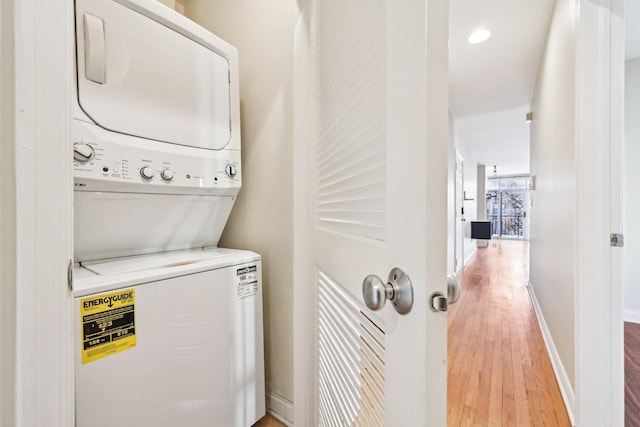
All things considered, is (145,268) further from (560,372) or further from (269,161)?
(560,372)

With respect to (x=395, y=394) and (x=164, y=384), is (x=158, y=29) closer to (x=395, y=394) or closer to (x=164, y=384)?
(x=164, y=384)

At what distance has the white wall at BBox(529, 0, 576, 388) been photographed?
4.59 feet

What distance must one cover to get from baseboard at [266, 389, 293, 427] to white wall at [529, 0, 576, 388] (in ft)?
4.43

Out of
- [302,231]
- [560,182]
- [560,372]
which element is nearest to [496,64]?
[560,182]

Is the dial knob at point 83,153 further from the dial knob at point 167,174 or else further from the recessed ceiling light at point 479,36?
the recessed ceiling light at point 479,36

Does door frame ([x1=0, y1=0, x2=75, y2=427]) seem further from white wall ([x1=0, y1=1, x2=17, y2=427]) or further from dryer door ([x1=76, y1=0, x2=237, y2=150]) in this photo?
dryer door ([x1=76, y1=0, x2=237, y2=150])

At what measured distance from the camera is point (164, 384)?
0.90m

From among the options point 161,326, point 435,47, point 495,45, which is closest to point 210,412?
point 161,326

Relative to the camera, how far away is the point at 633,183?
2.49 metres

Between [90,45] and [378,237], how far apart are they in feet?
3.39

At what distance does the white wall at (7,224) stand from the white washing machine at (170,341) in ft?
0.98

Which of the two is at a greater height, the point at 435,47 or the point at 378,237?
the point at 435,47

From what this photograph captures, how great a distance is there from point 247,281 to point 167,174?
509 mm

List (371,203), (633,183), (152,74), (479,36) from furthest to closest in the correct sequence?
(633,183)
(479,36)
(152,74)
(371,203)
